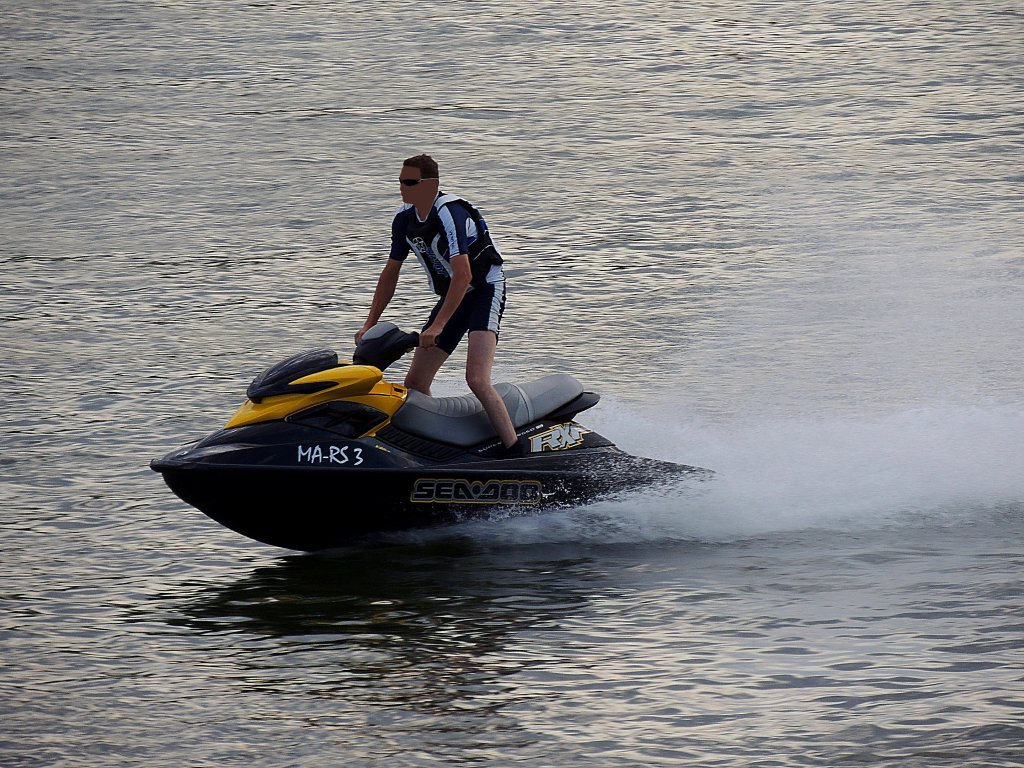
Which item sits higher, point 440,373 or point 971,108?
point 971,108

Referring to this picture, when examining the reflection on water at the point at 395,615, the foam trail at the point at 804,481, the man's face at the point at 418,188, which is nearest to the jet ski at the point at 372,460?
the foam trail at the point at 804,481

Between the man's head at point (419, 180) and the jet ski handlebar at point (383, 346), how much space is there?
2.37 feet

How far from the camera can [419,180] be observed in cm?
871

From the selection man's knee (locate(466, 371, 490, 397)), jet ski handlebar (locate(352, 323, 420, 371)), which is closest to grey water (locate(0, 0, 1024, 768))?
man's knee (locate(466, 371, 490, 397))

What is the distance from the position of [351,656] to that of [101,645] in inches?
49.3

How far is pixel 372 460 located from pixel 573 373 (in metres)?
4.51

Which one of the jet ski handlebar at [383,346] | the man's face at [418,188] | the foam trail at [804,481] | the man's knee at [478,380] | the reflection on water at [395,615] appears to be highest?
the man's face at [418,188]

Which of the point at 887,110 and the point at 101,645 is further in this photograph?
the point at 887,110

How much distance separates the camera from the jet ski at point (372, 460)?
27.5 feet

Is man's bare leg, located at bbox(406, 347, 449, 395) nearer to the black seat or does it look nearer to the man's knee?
the black seat

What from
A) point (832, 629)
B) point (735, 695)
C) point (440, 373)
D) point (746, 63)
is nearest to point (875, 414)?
point (440, 373)

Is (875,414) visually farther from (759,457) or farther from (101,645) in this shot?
(101,645)

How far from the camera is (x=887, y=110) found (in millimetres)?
23469

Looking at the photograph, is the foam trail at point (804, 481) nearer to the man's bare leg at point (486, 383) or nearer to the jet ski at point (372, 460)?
the jet ski at point (372, 460)
